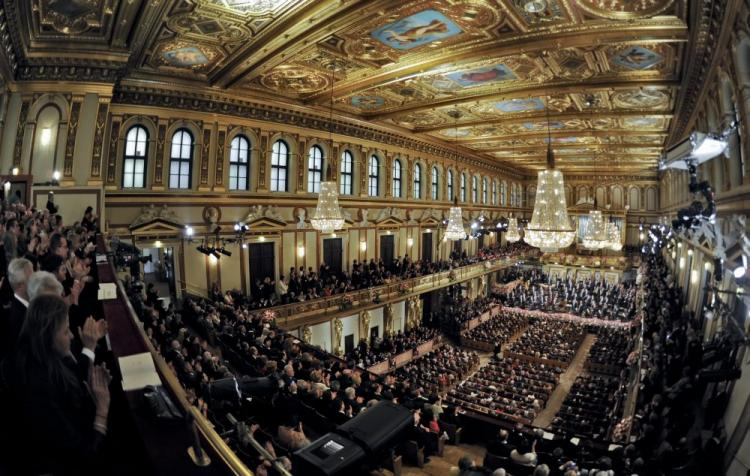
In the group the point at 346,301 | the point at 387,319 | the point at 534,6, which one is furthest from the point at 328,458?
the point at 387,319

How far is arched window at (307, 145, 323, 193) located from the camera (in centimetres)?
1822

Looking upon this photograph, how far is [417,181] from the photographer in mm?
24703

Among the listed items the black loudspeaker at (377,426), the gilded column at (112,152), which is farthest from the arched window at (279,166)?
the black loudspeaker at (377,426)

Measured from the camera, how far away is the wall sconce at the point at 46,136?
1105 centimetres

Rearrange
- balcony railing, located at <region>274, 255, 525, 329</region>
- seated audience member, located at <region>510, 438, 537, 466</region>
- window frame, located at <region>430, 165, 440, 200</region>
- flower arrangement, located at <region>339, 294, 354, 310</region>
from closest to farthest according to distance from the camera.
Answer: seated audience member, located at <region>510, 438, 537, 466</region> < balcony railing, located at <region>274, 255, 525, 329</region> < flower arrangement, located at <region>339, 294, 354, 310</region> < window frame, located at <region>430, 165, 440, 200</region>

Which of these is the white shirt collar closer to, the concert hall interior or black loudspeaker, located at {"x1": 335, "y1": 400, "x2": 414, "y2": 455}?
the concert hall interior

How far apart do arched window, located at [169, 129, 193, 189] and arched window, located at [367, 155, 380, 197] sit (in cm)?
927

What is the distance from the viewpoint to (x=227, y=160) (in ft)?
50.7

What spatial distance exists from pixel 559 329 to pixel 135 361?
25692 millimetres

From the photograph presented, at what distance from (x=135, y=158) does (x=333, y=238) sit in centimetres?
893

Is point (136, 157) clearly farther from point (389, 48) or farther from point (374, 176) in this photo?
point (374, 176)

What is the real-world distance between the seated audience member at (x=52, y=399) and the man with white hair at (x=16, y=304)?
782 mm

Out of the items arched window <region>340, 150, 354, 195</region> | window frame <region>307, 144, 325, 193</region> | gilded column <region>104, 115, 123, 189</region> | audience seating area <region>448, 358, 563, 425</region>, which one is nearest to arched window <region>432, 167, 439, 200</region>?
arched window <region>340, 150, 354, 195</region>

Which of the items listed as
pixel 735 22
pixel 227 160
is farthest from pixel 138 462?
pixel 227 160
